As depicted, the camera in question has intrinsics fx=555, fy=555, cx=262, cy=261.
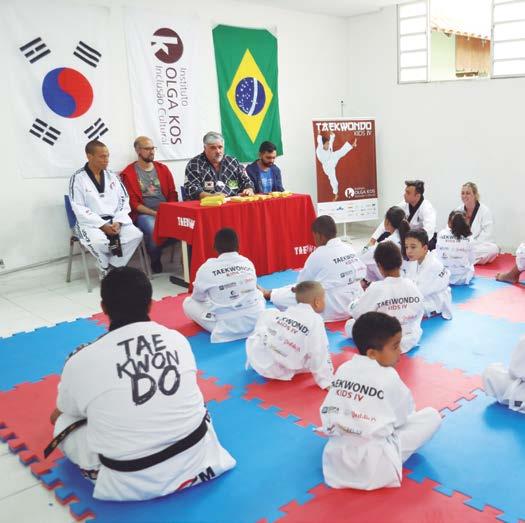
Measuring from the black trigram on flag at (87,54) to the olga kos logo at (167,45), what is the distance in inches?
28.0

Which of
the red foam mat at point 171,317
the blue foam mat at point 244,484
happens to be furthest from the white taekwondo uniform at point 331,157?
the blue foam mat at point 244,484

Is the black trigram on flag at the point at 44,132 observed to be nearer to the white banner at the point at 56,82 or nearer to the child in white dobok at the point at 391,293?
the white banner at the point at 56,82

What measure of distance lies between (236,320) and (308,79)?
499cm

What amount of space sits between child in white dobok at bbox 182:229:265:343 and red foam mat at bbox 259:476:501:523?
1.92 m

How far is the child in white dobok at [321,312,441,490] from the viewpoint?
89.7 inches

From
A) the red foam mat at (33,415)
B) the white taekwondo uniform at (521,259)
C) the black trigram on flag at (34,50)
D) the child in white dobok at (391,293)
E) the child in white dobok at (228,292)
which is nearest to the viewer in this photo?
the red foam mat at (33,415)

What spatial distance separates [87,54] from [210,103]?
5.39 ft

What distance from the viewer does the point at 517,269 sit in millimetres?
5387

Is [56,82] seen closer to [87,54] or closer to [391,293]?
[87,54]

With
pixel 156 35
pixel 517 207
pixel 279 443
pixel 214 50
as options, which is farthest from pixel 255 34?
pixel 279 443

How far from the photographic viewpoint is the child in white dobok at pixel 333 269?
14.2 ft

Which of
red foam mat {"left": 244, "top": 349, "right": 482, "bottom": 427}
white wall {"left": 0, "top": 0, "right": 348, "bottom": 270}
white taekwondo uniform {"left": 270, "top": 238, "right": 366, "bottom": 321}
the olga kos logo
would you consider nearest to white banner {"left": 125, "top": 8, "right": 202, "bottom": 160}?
the olga kos logo

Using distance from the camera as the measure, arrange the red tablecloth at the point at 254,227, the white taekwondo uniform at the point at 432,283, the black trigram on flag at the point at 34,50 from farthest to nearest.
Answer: the black trigram on flag at the point at 34,50, the red tablecloth at the point at 254,227, the white taekwondo uniform at the point at 432,283

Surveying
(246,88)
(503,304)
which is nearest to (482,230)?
(503,304)
